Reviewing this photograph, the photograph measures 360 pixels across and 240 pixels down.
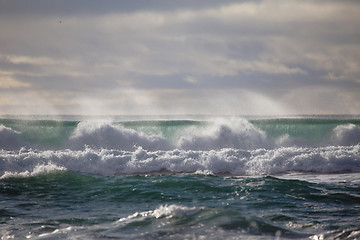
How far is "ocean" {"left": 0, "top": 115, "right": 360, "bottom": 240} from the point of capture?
7055mm

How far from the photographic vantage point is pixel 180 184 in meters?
11.9

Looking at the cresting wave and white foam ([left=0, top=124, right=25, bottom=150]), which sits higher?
white foam ([left=0, top=124, right=25, bottom=150])

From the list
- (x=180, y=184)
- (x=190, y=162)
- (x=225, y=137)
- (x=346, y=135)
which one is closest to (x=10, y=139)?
(x=190, y=162)

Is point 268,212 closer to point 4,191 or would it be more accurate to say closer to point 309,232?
point 309,232

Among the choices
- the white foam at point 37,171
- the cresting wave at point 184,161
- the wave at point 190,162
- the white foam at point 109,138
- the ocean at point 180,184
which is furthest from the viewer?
the white foam at point 109,138

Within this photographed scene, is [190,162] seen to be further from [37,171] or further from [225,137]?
[225,137]

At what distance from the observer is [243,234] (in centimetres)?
649

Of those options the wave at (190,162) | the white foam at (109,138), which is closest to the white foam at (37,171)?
the wave at (190,162)

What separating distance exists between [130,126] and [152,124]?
148cm

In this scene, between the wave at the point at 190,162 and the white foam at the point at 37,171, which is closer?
the white foam at the point at 37,171

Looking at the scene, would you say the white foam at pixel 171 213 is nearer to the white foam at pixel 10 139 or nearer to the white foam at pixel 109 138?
the white foam at pixel 109 138

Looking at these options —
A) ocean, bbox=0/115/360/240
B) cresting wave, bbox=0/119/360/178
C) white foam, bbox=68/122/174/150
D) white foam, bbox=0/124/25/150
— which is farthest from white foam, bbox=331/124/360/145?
white foam, bbox=0/124/25/150

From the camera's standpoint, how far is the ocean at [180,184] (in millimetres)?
7055

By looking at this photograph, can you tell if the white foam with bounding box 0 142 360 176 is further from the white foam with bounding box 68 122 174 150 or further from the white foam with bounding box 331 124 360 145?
the white foam with bounding box 331 124 360 145
